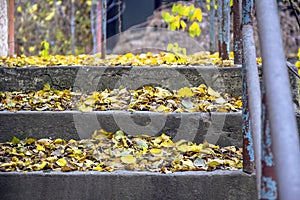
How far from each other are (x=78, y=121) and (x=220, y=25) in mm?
1330

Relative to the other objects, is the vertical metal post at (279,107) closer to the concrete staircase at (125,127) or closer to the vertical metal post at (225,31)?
the concrete staircase at (125,127)

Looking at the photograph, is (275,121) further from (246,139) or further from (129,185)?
(129,185)

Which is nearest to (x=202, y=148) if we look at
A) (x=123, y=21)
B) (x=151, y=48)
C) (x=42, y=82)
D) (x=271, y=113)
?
(x=42, y=82)

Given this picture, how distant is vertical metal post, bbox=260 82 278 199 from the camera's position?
0.83m

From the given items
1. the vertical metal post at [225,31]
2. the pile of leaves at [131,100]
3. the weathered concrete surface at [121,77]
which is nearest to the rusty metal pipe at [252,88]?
the pile of leaves at [131,100]

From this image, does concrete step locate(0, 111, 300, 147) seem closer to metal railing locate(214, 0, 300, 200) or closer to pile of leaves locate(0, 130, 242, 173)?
pile of leaves locate(0, 130, 242, 173)

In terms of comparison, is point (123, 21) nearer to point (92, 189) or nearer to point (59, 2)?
point (59, 2)

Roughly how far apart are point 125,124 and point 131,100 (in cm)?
25

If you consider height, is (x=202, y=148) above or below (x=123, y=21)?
below

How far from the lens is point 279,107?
808mm

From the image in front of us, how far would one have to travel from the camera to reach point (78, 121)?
2.14m

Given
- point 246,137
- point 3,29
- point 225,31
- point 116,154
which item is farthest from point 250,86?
point 3,29

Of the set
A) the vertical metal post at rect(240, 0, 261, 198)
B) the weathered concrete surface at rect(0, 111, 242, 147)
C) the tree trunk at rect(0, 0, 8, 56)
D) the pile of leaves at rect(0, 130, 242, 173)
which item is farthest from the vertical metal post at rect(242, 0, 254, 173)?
the tree trunk at rect(0, 0, 8, 56)

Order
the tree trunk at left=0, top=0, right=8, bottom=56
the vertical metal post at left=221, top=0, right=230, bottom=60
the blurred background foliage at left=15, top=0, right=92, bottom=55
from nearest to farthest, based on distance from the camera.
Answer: the vertical metal post at left=221, top=0, right=230, bottom=60, the tree trunk at left=0, top=0, right=8, bottom=56, the blurred background foliage at left=15, top=0, right=92, bottom=55
